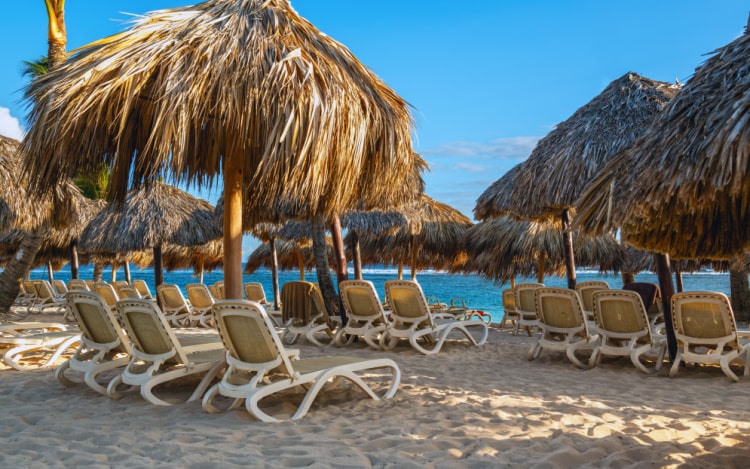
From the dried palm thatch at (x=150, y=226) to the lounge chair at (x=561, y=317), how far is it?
9192 millimetres

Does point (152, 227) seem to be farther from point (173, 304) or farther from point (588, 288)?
point (588, 288)

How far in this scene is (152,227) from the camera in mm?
12711

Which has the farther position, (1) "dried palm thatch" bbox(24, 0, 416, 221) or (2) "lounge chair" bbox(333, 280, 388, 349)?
(2) "lounge chair" bbox(333, 280, 388, 349)

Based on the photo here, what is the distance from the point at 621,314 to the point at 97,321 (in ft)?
16.1

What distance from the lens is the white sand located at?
275cm

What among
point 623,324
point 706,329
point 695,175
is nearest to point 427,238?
point 623,324

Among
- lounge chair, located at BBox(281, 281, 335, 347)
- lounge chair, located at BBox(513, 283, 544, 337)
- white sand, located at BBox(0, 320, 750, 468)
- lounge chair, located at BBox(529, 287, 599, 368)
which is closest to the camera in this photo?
white sand, located at BBox(0, 320, 750, 468)

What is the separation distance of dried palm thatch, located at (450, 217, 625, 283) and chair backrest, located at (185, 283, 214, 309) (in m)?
7.69

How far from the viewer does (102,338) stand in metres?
4.50

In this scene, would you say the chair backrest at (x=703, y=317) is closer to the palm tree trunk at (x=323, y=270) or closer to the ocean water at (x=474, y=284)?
the palm tree trunk at (x=323, y=270)

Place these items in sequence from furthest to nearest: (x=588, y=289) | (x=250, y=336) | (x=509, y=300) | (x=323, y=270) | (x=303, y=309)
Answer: (x=509, y=300) < (x=323, y=270) < (x=303, y=309) < (x=588, y=289) < (x=250, y=336)

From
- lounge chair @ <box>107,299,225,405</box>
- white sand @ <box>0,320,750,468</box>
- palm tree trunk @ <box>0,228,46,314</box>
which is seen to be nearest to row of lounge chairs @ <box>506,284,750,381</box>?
white sand @ <box>0,320,750,468</box>

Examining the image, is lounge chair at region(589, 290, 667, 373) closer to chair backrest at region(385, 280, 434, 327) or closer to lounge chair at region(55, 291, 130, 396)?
chair backrest at region(385, 280, 434, 327)

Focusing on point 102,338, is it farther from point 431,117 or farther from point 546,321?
point 546,321
